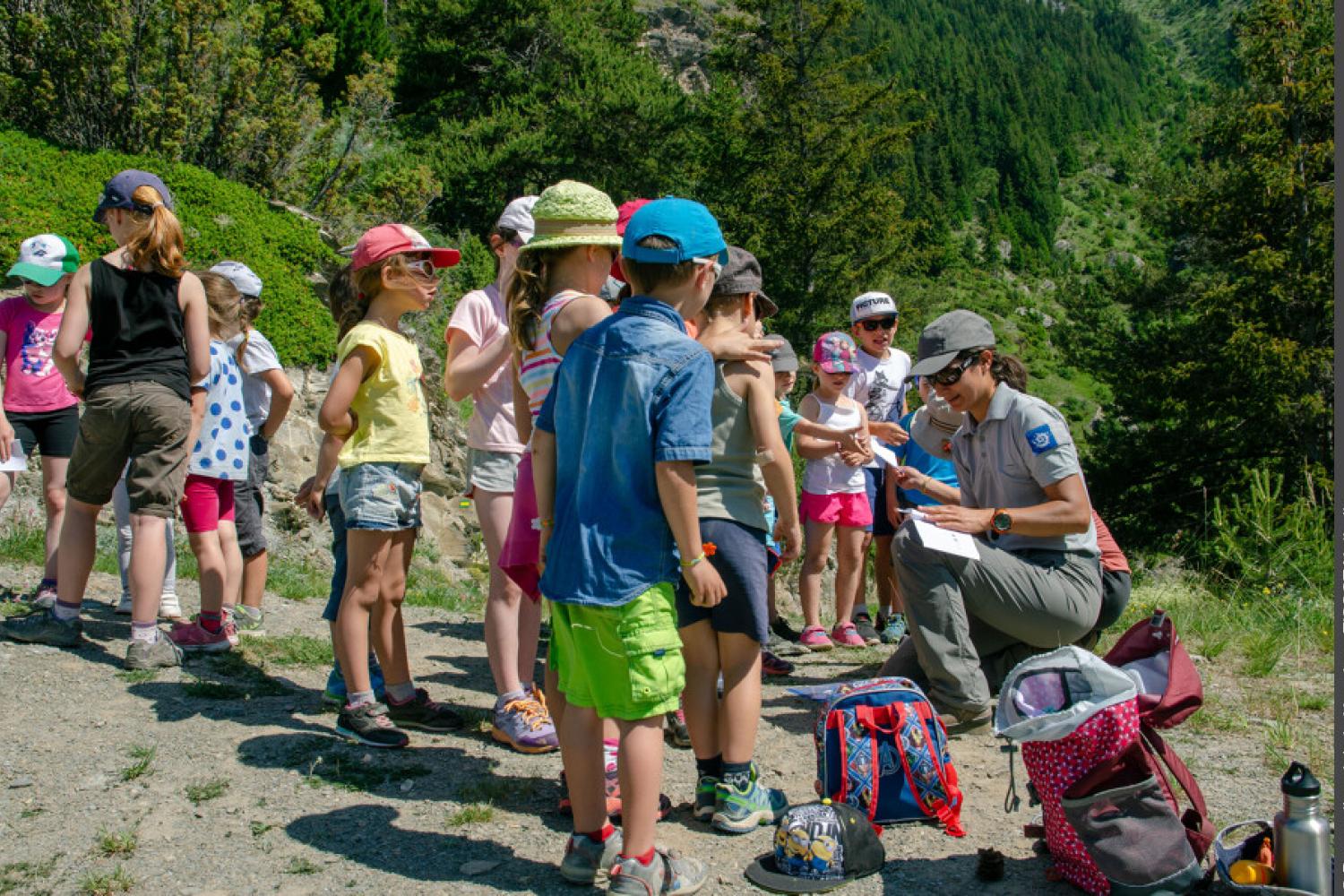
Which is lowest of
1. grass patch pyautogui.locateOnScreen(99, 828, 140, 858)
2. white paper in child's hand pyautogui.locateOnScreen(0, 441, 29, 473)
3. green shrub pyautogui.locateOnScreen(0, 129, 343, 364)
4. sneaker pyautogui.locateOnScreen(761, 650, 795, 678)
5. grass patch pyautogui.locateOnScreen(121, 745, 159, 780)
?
grass patch pyautogui.locateOnScreen(99, 828, 140, 858)

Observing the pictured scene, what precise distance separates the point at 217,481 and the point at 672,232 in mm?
3198

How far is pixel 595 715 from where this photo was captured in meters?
2.89

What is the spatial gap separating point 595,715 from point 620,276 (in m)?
1.89

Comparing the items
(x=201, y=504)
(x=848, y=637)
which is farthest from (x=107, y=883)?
(x=848, y=637)

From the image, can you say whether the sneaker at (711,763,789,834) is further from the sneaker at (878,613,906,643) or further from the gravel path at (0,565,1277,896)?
the sneaker at (878,613,906,643)

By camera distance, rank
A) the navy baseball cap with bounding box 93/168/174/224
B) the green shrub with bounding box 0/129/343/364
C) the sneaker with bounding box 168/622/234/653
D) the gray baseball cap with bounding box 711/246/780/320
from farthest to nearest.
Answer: the green shrub with bounding box 0/129/343/364, the sneaker with bounding box 168/622/234/653, the navy baseball cap with bounding box 93/168/174/224, the gray baseball cap with bounding box 711/246/780/320

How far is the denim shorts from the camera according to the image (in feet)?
12.5

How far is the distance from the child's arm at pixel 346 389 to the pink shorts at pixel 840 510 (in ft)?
10.2

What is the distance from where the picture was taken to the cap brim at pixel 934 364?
13.4 ft

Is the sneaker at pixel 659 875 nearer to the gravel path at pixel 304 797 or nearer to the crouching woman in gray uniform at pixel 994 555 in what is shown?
the gravel path at pixel 304 797

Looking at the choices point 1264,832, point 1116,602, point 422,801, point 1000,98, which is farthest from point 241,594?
point 1000,98

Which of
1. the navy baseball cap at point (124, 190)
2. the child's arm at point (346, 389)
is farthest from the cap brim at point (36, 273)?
the child's arm at point (346, 389)

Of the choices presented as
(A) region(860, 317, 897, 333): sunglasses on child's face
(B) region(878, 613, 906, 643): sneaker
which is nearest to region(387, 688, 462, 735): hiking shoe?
(B) region(878, 613, 906, 643): sneaker

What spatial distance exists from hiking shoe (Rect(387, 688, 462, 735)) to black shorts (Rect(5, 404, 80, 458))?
8.64ft
